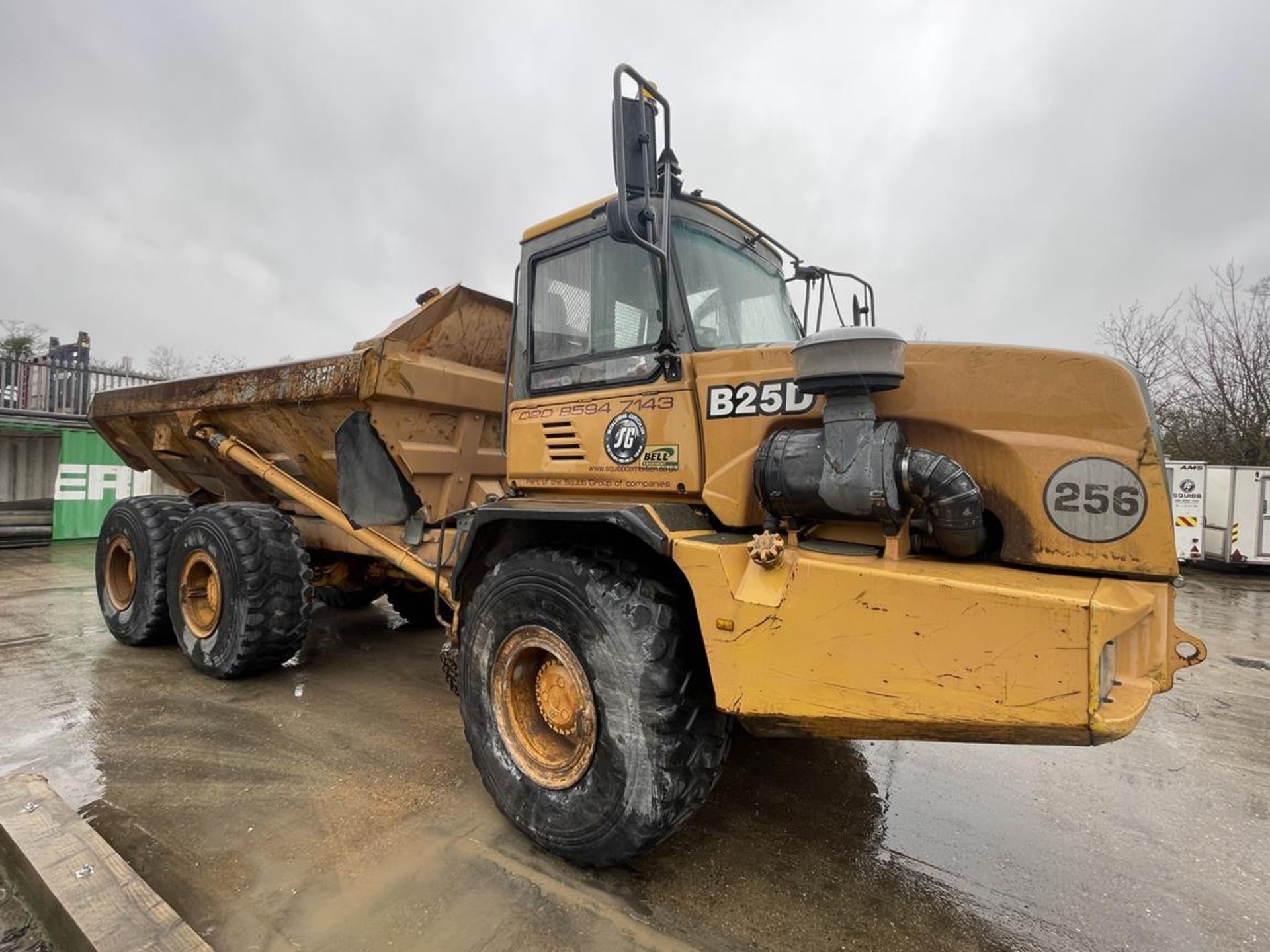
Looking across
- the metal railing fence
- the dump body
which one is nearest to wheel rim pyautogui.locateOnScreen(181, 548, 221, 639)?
the dump body

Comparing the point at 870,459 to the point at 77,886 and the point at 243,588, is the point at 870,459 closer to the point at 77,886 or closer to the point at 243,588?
the point at 77,886

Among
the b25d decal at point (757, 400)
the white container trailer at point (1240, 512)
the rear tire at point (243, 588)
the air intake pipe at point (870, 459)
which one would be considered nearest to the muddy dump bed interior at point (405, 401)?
the rear tire at point (243, 588)

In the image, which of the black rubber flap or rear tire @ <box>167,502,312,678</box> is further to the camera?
rear tire @ <box>167,502,312,678</box>

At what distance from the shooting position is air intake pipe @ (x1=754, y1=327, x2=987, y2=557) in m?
2.02

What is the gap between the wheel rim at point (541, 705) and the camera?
265 cm

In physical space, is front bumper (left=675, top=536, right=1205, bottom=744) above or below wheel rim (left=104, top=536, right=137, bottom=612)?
above

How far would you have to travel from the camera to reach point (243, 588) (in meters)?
4.44

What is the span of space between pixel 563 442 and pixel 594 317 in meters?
0.61

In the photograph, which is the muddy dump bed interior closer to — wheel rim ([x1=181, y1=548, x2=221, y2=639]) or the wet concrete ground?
wheel rim ([x1=181, y1=548, x2=221, y2=639])

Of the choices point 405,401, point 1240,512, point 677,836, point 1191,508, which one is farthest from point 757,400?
point 1240,512

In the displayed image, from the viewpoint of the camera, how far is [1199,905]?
2508 millimetres

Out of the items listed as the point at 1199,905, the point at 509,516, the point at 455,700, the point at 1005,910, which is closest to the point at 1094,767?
the point at 1199,905

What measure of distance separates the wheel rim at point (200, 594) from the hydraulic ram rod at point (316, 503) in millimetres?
719

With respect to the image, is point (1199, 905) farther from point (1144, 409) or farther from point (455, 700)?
point (455, 700)
